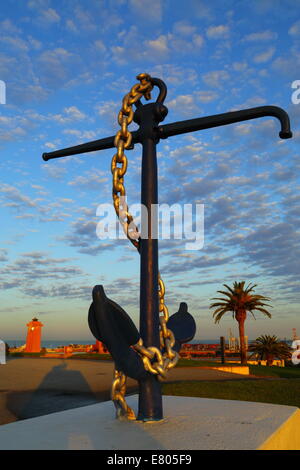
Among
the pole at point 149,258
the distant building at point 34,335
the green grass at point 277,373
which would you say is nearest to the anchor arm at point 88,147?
the pole at point 149,258

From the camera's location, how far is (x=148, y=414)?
3.16m

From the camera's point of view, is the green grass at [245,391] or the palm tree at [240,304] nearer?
the green grass at [245,391]

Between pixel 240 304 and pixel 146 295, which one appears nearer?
pixel 146 295

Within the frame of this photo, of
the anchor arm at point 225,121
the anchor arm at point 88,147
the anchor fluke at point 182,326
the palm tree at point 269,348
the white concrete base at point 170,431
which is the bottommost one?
the palm tree at point 269,348

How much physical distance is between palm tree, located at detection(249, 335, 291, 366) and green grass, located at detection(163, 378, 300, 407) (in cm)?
1989

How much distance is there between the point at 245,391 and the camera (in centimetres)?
866

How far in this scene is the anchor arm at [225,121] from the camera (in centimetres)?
321

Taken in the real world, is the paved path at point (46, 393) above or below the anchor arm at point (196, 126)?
below

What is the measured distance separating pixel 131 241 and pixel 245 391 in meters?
6.62

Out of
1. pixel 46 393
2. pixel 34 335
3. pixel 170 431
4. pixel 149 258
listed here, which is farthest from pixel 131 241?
pixel 34 335

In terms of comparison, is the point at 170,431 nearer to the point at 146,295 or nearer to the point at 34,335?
the point at 146,295

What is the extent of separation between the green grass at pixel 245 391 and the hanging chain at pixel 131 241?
5114 mm

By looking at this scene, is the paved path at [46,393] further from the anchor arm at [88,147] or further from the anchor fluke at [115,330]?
the anchor arm at [88,147]

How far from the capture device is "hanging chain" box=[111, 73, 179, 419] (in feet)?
9.80
